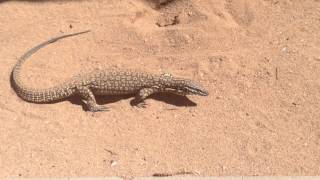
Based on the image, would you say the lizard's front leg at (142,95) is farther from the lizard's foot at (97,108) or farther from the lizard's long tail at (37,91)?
the lizard's long tail at (37,91)

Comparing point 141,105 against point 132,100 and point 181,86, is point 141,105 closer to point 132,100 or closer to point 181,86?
point 132,100

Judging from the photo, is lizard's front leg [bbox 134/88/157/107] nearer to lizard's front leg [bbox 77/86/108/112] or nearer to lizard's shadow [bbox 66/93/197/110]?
lizard's shadow [bbox 66/93/197/110]

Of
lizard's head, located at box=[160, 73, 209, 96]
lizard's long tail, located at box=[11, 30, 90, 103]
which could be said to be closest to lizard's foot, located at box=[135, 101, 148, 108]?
lizard's head, located at box=[160, 73, 209, 96]

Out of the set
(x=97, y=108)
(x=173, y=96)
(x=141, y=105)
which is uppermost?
(x=173, y=96)

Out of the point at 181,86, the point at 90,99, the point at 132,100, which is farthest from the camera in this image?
the point at 132,100

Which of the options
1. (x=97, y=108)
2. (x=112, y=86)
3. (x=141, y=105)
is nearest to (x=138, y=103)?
(x=141, y=105)

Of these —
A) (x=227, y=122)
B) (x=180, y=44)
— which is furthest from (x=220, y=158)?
(x=180, y=44)
